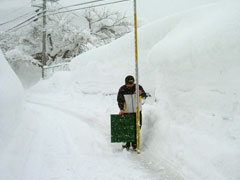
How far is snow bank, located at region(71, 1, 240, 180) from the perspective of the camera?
8.86 feet

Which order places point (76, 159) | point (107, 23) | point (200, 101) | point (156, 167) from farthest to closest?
1. point (107, 23)
2. point (200, 101)
3. point (76, 159)
4. point (156, 167)

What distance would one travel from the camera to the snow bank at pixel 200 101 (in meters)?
2.70

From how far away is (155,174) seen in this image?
290cm

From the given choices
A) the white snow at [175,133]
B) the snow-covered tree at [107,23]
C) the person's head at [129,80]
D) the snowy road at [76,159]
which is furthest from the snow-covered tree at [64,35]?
the person's head at [129,80]

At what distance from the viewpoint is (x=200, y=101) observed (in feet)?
11.4

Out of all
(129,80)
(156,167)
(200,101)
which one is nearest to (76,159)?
(156,167)

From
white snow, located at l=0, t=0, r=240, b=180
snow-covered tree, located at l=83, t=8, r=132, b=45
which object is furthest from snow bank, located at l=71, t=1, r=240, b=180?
snow-covered tree, located at l=83, t=8, r=132, b=45

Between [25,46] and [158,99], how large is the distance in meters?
16.3

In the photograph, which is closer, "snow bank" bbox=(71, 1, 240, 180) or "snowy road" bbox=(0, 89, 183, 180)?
"snow bank" bbox=(71, 1, 240, 180)

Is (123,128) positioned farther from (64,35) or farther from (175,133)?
(64,35)

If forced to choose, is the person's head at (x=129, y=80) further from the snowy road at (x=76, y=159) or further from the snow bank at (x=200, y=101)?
the snowy road at (x=76, y=159)

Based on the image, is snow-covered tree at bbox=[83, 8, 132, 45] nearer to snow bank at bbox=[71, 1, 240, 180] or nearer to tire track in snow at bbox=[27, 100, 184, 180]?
snow bank at bbox=[71, 1, 240, 180]

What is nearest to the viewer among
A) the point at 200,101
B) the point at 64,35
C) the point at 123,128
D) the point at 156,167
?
the point at 156,167

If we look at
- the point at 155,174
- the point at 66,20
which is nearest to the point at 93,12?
the point at 66,20
